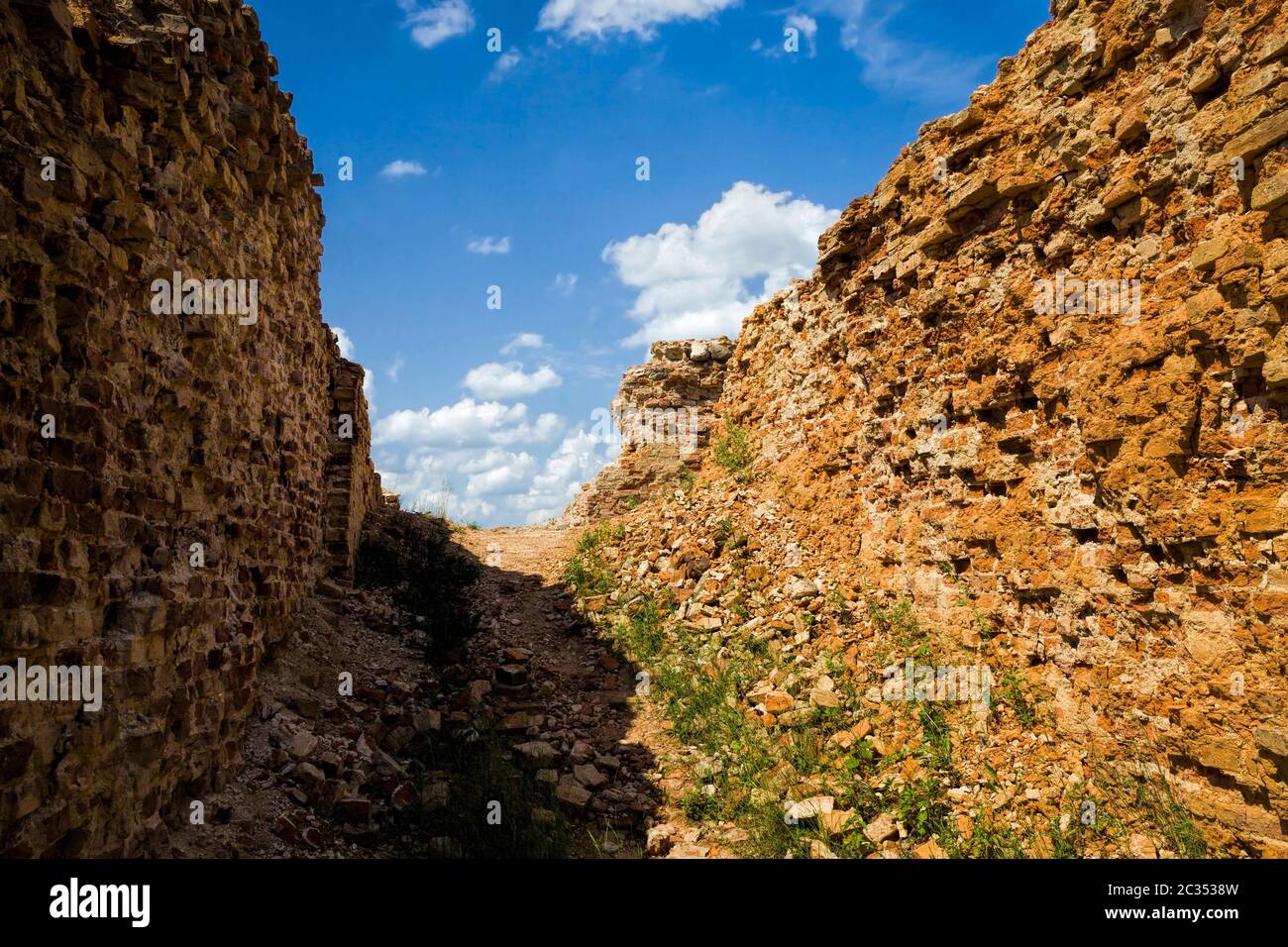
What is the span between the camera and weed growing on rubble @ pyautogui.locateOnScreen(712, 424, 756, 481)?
38.0ft

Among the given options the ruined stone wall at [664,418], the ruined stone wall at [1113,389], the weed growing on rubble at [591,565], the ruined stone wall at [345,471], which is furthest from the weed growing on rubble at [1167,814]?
the ruined stone wall at [664,418]

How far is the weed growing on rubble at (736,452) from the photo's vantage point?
1158 centimetres

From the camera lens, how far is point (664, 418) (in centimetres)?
1488

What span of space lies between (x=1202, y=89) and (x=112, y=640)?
300 inches

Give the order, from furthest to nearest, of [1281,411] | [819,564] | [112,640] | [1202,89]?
[819,564] < [1202,89] < [1281,411] < [112,640]

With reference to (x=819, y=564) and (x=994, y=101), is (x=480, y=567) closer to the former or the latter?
(x=819, y=564)

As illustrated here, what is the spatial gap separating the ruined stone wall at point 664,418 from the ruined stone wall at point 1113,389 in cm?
644

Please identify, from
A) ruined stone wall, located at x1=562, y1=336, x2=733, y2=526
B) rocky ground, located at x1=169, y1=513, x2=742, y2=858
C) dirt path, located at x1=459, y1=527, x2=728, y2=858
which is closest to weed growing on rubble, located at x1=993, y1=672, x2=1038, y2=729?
rocky ground, located at x1=169, y1=513, x2=742, y2=858

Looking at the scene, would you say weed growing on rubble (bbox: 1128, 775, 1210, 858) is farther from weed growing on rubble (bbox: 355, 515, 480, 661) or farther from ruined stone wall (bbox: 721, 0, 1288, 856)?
weed growing on rubble (bbox: 355, 515, 480, 661)

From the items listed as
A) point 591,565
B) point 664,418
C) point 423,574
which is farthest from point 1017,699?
point 664,418

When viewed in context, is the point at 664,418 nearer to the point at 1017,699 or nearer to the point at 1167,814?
the point at 1017,699

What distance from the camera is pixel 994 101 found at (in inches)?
275

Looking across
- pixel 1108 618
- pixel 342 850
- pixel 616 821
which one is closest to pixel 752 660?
pixel 616 821

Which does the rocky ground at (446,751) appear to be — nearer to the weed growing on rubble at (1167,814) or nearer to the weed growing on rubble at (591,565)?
the weed growing on rubble at (591,565)
